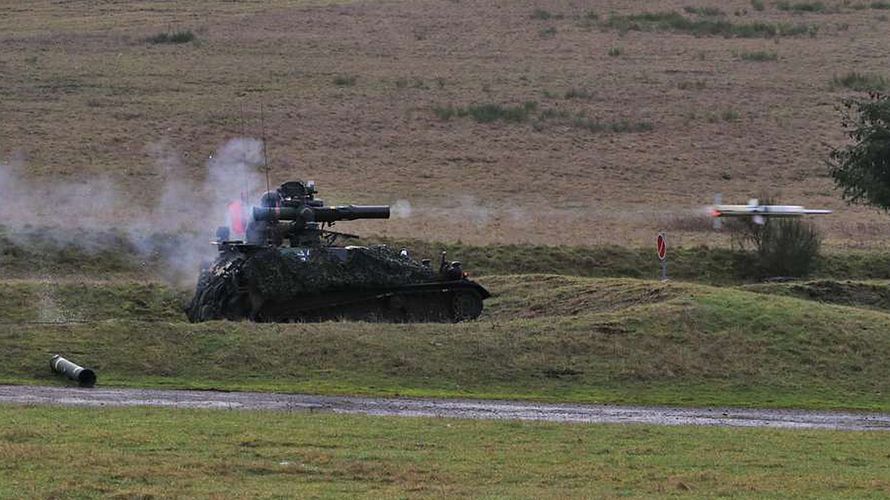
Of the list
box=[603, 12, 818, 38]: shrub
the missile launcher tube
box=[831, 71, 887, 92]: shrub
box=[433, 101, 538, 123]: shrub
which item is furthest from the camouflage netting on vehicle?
box=[603, 12, 818, 38]: shrub

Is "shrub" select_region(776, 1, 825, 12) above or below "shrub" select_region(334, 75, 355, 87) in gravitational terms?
above

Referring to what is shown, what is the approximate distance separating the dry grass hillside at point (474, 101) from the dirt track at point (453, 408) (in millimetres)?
25184

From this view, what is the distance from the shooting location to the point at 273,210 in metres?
37.9

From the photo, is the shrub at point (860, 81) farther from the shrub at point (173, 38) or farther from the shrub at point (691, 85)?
the shrub at point (173, 38)

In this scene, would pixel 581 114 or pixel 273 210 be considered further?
pixel 581 114

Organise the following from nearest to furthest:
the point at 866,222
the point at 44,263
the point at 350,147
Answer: the point at 44,263 → the point at 866,222 → the point at 350,147

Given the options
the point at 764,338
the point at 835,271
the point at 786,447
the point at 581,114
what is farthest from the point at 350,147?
the point at 786,447

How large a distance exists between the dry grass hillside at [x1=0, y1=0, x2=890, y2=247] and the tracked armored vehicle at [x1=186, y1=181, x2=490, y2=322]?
14.8m

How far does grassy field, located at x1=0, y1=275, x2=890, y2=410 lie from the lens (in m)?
30.3

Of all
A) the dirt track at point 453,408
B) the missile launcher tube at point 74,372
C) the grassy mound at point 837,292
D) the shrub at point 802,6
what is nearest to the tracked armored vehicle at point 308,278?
the missile launcher tube at point 74,372

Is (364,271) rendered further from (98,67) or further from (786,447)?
(98,67)

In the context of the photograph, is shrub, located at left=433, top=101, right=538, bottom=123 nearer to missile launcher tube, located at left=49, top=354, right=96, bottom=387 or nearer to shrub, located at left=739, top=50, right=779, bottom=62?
shrub, located at left=739, top=50, right=779, bottom=62

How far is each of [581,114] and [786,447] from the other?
193ft

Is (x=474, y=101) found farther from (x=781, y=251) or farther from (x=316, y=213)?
(x=316, y=213)
